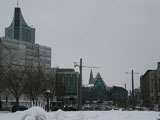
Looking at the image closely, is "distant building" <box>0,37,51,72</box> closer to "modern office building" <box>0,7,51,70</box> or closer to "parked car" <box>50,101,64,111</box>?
"modern office building" <box>0,7,51,70</box>

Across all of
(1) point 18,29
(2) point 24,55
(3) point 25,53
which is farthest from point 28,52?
(1) point 18,29

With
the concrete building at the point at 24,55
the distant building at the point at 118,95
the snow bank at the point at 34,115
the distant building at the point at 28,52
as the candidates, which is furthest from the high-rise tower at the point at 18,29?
the snow bank at the point at 34,115

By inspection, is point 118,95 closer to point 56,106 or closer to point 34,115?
point 56,106

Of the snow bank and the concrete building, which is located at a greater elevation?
the concrete building

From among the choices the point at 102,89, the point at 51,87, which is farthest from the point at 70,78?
the point at 51,87

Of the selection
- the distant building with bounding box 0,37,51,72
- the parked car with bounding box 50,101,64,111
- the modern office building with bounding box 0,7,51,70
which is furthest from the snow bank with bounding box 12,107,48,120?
the distant building with bounding box 0,37,51,72

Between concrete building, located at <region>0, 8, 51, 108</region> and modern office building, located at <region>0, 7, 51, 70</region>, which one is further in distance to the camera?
modern office building, located at <region>0, 7, 51, 70</region>

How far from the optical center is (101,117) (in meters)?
22.6

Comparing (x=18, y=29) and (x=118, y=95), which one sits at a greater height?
(x=18, y=29)

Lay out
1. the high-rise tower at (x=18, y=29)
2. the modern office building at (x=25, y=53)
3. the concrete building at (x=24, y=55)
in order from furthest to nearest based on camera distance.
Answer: the high-rise tower at (x=18, y=29)
the modern office building at (x=25, y=53)
the concrete building at (x=24, y=55)

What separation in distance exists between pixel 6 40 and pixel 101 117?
284 ft

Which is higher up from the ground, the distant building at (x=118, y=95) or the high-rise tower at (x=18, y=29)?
the high-rise tower at (x=18, y=29)

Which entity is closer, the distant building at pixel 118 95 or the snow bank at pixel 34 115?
the snow bank at pixel 34 115

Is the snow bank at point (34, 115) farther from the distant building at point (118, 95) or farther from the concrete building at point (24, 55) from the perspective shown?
the distant building at point (118, 95)
